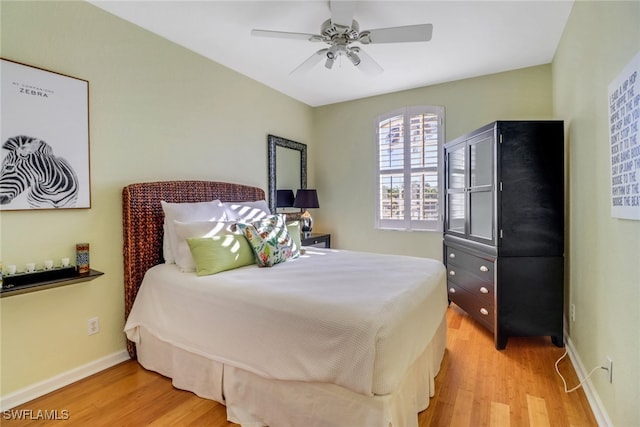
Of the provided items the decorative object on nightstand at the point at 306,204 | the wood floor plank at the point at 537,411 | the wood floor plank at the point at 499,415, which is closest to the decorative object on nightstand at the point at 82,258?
the decorative object on nightstand at the point at 306,204

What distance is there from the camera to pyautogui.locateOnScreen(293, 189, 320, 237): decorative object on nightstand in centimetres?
405

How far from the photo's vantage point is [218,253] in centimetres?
220

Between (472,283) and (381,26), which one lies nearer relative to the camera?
(381,26)

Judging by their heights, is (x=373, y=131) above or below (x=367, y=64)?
below

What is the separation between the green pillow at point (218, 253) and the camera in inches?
84.4

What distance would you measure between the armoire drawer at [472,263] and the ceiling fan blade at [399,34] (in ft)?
6.05

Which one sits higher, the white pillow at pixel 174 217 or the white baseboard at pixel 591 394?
the white pillow at pixel 174 217

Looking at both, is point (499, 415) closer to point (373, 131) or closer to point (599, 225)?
point (599, 225)

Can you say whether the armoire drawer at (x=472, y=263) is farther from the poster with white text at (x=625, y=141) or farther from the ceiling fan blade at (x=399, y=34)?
the ceiling fan blade at (x=399, y=34)

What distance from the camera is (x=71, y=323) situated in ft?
7.11

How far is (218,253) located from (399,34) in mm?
1929

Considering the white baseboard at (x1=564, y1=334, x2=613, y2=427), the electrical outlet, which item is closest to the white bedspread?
the electrical outlet

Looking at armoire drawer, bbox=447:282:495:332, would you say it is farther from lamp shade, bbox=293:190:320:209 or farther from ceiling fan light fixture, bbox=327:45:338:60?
ceiling fan light fixture, bbox=327:45:338:60

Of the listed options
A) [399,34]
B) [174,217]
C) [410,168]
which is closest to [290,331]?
[174,217]
